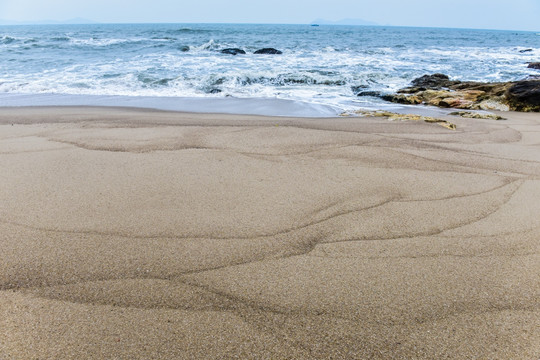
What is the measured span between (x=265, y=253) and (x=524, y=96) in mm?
8745

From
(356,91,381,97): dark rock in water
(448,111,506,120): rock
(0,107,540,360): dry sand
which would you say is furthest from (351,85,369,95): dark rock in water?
(0,107,540,360): dry sand

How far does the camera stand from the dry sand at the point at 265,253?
1.60 metres

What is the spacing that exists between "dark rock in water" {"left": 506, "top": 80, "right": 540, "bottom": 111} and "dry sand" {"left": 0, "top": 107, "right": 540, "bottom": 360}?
5399 mm

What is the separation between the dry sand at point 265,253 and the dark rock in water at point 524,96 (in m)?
5.40

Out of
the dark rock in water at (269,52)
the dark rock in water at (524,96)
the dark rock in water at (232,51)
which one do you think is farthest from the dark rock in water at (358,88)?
the dark rock in water at (232,51)

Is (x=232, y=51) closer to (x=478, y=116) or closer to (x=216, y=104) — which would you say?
A: (x=216, y=104)

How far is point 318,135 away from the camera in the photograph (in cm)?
459

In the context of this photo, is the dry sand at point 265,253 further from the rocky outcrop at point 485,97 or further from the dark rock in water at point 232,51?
the dark rock in water at point 232,51

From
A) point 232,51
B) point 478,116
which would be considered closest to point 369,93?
point 478,116

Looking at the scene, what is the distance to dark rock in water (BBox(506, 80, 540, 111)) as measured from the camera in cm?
840

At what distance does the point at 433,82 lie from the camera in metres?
12.5

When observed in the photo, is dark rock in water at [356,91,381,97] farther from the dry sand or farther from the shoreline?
the dry sand

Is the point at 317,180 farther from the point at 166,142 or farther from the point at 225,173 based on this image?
the point at 166,142

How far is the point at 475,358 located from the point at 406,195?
5.16 ft
